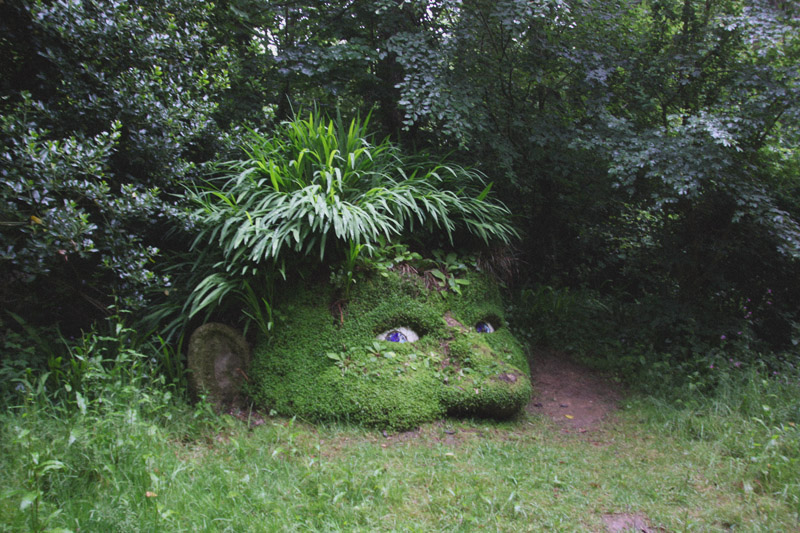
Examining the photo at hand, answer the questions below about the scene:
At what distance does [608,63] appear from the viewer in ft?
17.2

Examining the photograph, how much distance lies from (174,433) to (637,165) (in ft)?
14.4

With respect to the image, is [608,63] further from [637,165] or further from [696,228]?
[696,228]

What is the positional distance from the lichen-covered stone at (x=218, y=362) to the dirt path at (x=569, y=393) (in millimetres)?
2558

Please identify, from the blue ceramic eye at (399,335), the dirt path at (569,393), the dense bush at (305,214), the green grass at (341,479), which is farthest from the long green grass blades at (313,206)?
the dirt path at (569,393)

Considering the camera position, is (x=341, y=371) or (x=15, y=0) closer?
(x=15, y=0)

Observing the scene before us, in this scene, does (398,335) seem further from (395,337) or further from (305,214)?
(305,214)

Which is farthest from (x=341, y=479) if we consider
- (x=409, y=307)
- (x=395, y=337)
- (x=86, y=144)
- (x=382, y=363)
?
(x=86, y=144)

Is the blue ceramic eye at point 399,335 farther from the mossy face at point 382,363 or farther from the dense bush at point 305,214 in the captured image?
the dense bush at point 305,214

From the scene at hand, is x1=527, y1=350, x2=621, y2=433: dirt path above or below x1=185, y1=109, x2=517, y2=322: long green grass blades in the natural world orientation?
below

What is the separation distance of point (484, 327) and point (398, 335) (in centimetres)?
95

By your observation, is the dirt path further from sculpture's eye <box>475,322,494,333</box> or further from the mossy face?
sculpture's eye <box>475,322,494,333</box>

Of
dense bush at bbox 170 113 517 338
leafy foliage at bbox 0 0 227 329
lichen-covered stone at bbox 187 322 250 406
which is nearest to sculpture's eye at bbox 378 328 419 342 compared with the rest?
dense bush at bbox 170 113 517 338

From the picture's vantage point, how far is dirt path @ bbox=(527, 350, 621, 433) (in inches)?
173

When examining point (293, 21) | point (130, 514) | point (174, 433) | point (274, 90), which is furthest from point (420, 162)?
point (130, 514)
